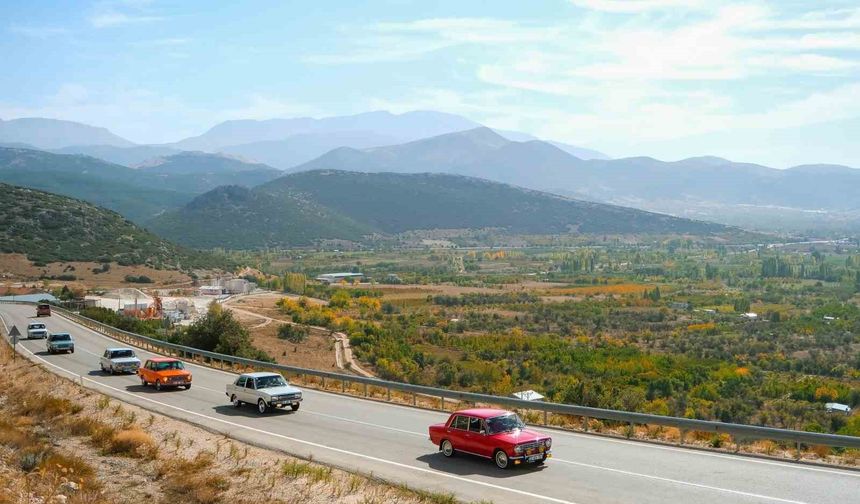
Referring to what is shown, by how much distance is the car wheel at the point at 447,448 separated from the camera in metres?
18.4

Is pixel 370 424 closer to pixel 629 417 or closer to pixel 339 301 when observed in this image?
pixel 629 417

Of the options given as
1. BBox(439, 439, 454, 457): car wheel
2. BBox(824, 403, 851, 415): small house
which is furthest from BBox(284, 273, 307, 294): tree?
BBox(439, 439, 454, 457): car wheel

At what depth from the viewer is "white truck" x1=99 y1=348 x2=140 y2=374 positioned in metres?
36.8

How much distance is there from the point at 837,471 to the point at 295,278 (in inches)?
4616

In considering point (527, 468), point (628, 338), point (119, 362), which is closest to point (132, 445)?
point (527, 468)

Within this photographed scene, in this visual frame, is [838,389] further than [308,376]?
Yes

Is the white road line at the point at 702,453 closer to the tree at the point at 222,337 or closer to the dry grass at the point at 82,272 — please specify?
the tree at the point at 222,337

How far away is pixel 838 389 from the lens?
4738 centimetres

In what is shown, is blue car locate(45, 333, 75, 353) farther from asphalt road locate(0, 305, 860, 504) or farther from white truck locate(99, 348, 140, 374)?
asphalt road locate(0, 305, 860, 504)

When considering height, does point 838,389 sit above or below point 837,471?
below

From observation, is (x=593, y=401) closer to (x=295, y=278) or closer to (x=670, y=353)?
(x=670, y=353)

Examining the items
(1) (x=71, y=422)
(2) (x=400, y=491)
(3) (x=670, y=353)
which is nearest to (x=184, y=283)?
(3) (x=670, y=353)

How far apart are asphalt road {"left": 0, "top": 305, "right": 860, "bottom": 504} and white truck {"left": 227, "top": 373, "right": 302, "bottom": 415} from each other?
41 centimetres

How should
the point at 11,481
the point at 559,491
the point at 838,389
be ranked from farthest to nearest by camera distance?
the point at 838,389, the point at 11,481, the point at 559,491
